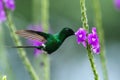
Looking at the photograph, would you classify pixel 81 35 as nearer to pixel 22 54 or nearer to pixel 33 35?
pixel 33 35

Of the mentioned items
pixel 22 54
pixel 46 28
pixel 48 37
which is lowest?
pixel 22 54

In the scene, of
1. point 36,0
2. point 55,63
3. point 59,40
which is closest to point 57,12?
point 55,63

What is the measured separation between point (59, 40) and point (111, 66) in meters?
3.94

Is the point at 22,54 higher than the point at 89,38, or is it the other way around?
the point at 89,38

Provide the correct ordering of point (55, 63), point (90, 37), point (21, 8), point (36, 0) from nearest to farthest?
point (90, 37) < point (36, 0) < point (55, 63) < point (21, 8)

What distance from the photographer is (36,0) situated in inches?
133

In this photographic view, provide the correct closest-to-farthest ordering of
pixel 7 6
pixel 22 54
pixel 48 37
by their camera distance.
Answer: pixel 48 37, pixel 22 54, pixel 7 6

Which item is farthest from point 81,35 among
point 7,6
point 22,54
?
point 7,6

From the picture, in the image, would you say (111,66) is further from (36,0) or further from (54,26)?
(36,0)

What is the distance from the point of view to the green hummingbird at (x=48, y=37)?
6.56ft

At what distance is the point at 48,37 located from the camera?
6.98 ft

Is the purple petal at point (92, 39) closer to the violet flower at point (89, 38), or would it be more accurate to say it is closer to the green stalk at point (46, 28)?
the violet flower at point (89, 38)

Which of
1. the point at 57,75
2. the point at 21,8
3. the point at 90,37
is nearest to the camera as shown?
the point at 90,37

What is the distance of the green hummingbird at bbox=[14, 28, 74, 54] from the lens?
6.56ft
